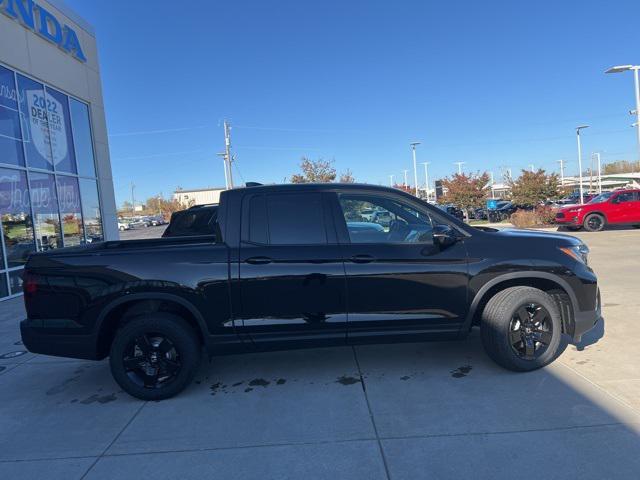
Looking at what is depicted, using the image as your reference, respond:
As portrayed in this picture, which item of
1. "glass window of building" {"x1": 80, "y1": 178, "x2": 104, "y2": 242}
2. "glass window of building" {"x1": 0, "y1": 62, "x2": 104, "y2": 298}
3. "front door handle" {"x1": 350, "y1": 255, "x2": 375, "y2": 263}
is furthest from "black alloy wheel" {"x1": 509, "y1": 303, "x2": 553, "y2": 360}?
"glass window of building" {"x1": 80, "y1": 178, "x2": 104, "y2": 242}

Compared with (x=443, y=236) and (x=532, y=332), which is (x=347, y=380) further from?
(x=532, y=332)

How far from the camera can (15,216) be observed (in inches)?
403

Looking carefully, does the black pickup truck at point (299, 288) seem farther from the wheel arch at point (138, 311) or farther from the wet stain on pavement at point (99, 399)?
the wet stain on pavement at point (99, 399)

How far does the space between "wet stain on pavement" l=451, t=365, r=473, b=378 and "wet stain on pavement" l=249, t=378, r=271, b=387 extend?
173 cm

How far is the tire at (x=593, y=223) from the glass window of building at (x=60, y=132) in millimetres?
17999

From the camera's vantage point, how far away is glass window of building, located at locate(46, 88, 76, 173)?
39.3ft

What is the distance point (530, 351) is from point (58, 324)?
420cm

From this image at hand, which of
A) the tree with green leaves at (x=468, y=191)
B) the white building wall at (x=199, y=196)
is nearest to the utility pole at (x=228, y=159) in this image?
the tree with green leaves at (x=468, y=191)

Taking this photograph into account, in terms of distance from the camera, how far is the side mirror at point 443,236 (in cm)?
403

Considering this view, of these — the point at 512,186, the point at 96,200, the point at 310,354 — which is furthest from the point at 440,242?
the point at 512,186

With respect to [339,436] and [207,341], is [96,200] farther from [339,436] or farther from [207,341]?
[339,436]

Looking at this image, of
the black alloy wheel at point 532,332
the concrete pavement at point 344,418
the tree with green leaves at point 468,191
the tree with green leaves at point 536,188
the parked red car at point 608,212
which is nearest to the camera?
the concrete pavement at point 344,418

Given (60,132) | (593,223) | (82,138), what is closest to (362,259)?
(60,132)

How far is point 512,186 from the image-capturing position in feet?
93.5
